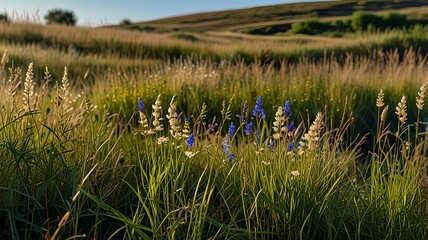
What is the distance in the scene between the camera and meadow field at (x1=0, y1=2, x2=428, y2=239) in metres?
2.25

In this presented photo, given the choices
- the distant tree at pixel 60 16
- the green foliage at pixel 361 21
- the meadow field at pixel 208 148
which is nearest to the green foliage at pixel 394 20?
the green foliage at pixel 361 21

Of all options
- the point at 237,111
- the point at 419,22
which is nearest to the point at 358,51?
the point at 419,22

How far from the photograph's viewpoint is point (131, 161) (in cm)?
309

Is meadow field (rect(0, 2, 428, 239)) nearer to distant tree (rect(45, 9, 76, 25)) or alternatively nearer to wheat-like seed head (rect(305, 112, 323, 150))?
wheat-like seed head (rect(305, 112, 323, 150))

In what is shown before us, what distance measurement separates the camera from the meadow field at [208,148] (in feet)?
7.38

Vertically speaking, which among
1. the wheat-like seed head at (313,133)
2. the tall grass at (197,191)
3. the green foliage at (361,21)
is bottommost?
the tall grass at (197,191)

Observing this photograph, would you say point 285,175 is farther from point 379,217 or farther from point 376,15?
point 376,15

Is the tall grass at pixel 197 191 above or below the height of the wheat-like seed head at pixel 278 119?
below

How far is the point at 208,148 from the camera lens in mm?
2969

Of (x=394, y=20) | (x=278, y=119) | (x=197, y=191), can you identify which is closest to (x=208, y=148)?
(x=197, y=191)

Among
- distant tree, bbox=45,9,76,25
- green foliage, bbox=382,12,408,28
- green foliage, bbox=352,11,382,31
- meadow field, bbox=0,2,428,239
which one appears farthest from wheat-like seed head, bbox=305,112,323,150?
distant tree, bbox=45,9,76,25

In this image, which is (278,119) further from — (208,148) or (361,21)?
(361,21)

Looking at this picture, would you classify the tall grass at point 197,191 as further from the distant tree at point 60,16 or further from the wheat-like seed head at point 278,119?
the distant tree at point 60,16

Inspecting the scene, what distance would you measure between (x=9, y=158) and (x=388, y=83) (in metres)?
5.88
